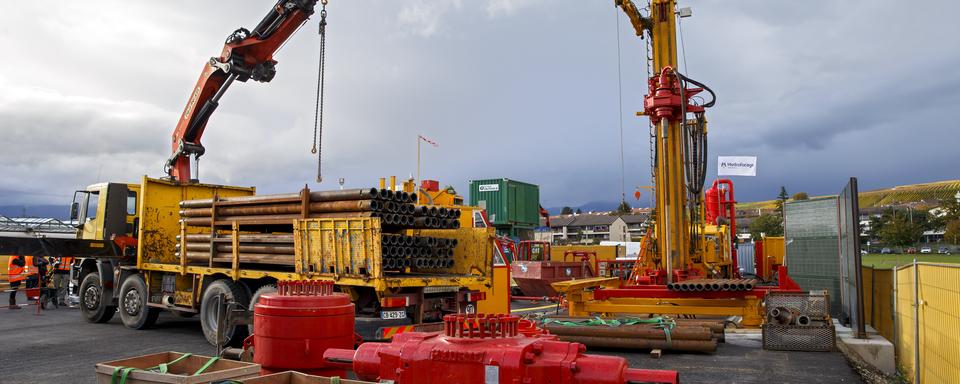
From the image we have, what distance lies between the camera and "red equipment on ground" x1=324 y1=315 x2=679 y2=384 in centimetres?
381

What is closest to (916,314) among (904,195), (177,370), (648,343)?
(648,343)

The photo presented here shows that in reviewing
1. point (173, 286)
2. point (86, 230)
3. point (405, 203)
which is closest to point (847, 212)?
point (405, 203)

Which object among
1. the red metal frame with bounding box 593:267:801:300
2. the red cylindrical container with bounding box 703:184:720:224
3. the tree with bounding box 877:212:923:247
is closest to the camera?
the red metal frame with bounding box 593:267:801:300

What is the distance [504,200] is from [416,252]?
23.0 meters

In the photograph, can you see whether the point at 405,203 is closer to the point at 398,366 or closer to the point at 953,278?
the point at 398,366

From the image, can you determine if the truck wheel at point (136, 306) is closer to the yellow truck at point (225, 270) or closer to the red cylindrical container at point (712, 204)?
the yellow truck at point (225, 270)

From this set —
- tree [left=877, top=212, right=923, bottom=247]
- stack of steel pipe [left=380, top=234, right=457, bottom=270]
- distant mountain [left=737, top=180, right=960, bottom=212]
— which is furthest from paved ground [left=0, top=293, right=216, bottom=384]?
distant mountain [left=737, top=180, right=960, bottom=212]

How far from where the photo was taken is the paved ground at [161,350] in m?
8.07

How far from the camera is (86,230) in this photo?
1435 centimetres

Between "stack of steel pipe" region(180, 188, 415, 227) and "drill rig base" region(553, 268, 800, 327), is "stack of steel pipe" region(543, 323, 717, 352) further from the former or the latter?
"stack of steel pipe" region(180, 188, 415, 227)

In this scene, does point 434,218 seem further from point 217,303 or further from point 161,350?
point 161,350

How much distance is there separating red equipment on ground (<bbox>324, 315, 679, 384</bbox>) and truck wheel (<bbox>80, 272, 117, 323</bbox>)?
465 inches

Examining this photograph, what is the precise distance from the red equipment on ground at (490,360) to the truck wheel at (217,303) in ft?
21.3

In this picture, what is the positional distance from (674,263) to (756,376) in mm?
5179
